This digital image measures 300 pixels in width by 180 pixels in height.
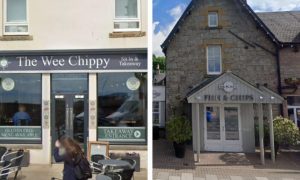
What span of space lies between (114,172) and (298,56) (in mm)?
9615

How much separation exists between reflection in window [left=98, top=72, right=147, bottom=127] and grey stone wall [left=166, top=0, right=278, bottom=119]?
5.36 meters

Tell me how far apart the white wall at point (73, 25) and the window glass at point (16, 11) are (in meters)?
0.16

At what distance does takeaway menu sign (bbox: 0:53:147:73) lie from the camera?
6.52 metres

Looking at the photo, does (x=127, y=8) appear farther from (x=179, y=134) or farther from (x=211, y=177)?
(x=179, y=134)

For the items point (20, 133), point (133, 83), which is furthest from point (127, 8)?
point (20, 133)

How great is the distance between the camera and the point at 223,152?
10344 millimetres

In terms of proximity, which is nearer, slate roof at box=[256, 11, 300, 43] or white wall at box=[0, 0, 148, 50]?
white wall at box=[0, 0, 148, 50]

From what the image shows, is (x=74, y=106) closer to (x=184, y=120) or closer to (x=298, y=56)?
(x=184, y=120)

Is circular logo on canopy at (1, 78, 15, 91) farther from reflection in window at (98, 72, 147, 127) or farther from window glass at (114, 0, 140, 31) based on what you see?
window glass at (114, 0, 140, 31)

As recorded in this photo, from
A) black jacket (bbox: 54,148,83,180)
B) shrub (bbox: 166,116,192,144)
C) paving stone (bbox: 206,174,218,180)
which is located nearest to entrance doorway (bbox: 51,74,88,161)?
paving stone (bbox: 206,174,218,180)

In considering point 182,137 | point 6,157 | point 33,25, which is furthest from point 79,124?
point 182,137

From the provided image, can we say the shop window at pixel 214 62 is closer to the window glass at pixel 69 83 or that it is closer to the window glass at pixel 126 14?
the window glass at pixel 126 14

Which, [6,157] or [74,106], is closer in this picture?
[6,157]

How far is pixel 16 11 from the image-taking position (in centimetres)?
640
